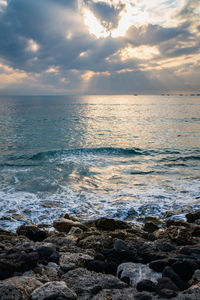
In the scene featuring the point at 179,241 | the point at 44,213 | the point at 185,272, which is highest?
the point at 185,272

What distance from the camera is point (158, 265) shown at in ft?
16.4

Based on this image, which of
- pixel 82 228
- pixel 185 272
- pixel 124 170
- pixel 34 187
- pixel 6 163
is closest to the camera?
pixel 185 272

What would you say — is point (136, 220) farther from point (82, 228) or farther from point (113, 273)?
point (113, 273)

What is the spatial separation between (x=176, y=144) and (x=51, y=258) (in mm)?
24677

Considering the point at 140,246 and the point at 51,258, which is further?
the point at 140,246

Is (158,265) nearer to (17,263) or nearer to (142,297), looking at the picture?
(142,297)

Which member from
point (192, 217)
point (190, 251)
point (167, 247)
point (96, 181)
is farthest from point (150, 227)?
point (96, 181)

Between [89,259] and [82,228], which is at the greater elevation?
[89,259]

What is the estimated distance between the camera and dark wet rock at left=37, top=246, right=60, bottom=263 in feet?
17.9

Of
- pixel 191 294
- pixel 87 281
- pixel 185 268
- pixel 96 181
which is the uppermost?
pixel 191 294

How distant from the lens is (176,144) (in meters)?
27.5

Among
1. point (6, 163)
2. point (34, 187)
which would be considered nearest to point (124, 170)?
point (34, 187)

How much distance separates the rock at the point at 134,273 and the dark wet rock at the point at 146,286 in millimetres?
342

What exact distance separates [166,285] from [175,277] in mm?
366
